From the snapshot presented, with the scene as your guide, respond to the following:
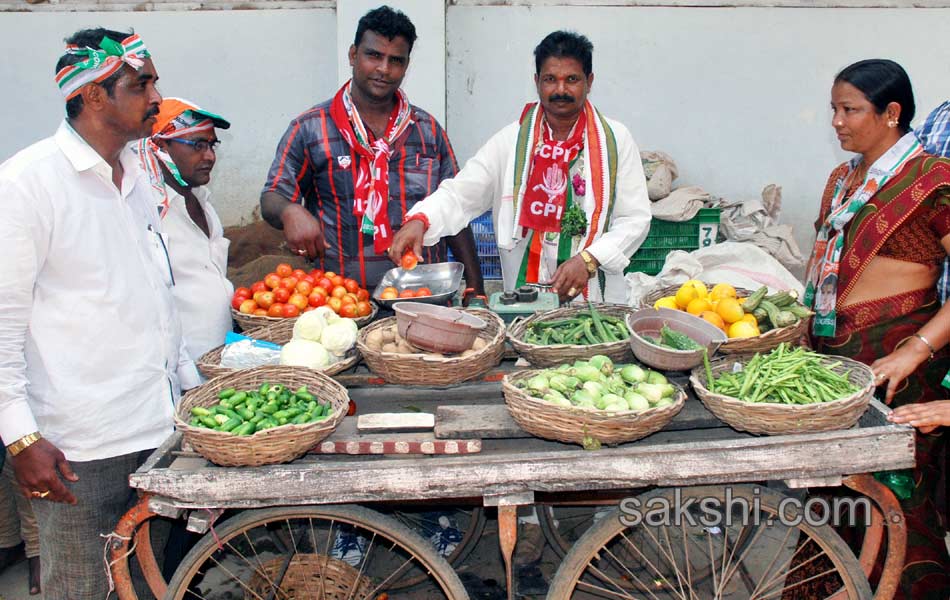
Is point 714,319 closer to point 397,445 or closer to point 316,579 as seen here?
point 397,445

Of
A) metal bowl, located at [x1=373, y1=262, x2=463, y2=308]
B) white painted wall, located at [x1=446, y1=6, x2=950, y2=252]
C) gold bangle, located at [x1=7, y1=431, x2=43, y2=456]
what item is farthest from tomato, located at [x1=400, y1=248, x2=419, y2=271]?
white painted wall, located at [x1=446, y1=6, x2=950, y2=252]

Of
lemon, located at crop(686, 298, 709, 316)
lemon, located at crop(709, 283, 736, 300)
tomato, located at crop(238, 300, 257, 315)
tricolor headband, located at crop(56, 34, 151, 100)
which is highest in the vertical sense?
tricolor headband, located at crop(56, 34, 151, 100)

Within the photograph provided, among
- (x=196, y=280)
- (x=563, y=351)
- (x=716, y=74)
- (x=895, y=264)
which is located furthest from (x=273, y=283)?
(x=716, y=74)

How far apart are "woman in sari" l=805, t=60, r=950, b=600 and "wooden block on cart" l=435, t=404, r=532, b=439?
4.74 ft

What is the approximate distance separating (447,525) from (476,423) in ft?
5.30

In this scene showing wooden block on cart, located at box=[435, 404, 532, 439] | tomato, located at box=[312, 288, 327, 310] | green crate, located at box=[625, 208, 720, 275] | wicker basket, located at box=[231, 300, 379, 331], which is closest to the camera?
wooden block on cart, located at box=[435, 404, 532, 439]

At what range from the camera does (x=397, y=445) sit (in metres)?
2.63

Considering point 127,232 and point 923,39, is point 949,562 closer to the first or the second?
point 127,232

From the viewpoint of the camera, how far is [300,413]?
2.62m

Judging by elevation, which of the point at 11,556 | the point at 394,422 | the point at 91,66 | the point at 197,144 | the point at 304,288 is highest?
the point at 91,66

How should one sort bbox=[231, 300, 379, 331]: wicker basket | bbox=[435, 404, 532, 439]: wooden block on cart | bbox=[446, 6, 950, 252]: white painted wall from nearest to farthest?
bbox=[435, 404, 532, 439]: wooden block on cart < bbox=[231, 300, 379, 331]: wicker basket < bbox=[446, 6, 950, 252]: white painted wall

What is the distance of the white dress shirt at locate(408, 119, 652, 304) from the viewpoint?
4.05 m

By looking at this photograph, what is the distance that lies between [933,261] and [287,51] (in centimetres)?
581

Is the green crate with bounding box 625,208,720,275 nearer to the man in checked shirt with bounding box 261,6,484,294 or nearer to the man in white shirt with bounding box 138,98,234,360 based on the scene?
the man in checked shirt with bounding box 261,6,484,294
